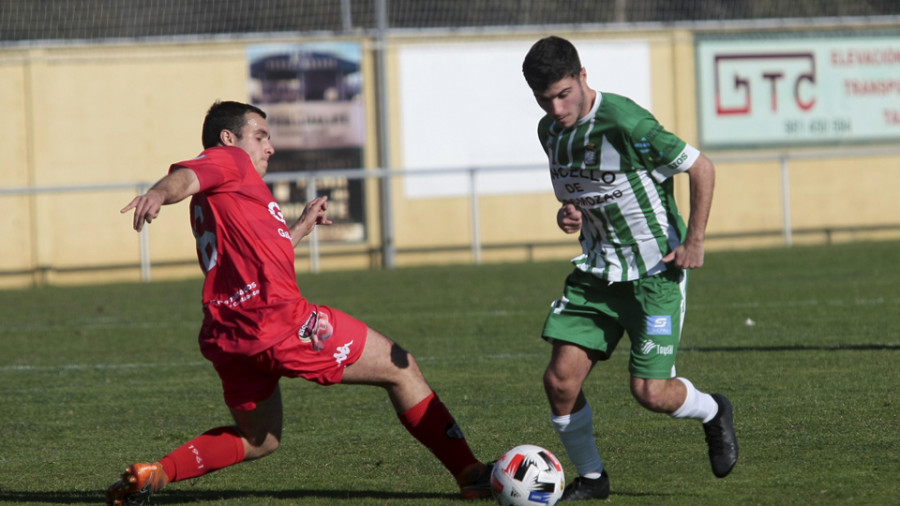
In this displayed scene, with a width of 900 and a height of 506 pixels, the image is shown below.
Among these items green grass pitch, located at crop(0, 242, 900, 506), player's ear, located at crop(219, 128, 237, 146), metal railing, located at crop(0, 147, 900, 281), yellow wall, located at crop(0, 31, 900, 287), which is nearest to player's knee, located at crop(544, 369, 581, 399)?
green grass pitch, located at crop(0, 242, 900, 506)

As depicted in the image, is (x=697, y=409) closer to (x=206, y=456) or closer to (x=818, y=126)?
(x=206, y=456)

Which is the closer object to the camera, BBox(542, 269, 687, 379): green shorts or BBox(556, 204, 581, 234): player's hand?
BBox(556, 204, 581, 234): player's hand

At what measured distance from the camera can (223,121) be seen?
4.92m

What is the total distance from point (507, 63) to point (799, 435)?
15.1m

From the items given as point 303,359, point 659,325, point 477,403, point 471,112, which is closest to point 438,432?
point 303,359

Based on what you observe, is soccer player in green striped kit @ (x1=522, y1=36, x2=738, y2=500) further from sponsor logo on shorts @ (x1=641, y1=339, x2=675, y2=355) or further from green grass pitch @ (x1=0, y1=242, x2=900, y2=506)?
green grass pitch @ (x1=0, y1=242, x2=900, y2=506)

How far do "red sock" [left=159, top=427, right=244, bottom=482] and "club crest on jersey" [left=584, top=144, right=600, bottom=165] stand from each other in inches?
70.6

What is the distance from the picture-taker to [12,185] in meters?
19.2

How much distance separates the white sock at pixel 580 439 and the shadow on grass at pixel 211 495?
0.51 meters

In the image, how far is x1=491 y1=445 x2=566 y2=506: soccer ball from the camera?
4.72 m

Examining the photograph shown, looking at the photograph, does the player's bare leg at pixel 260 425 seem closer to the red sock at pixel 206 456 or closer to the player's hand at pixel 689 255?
the red sock at pixel 206 456

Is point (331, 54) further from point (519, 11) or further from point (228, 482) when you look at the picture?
point (228, 482)

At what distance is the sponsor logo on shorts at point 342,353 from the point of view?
184 inches

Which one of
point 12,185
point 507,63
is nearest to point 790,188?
point 507,63
